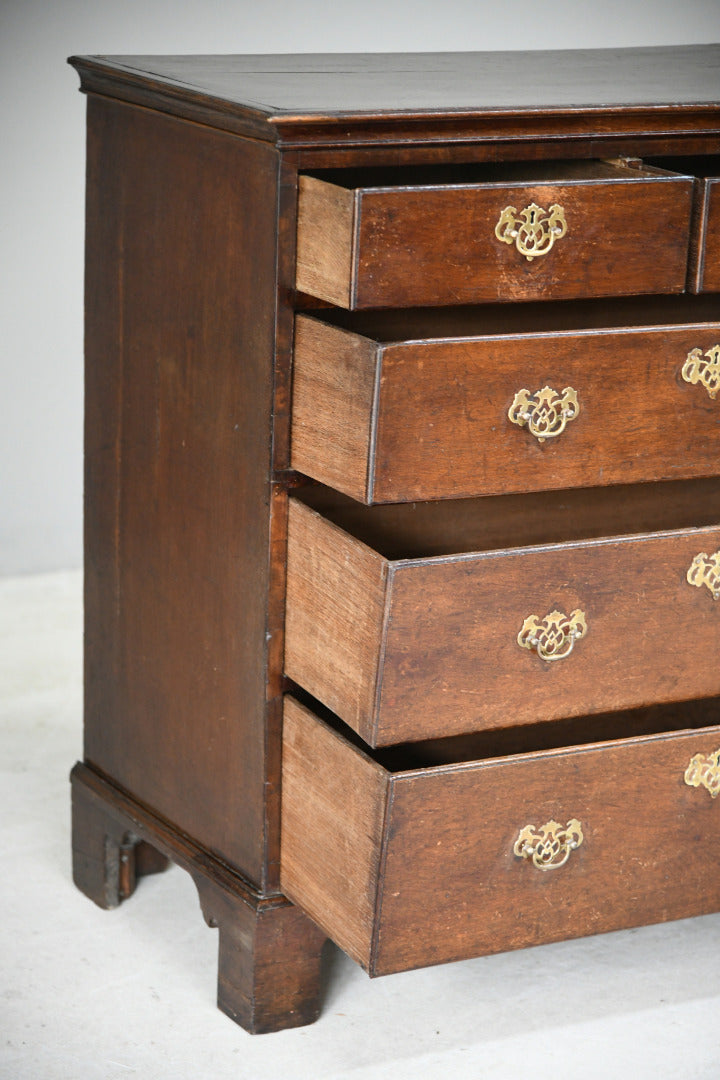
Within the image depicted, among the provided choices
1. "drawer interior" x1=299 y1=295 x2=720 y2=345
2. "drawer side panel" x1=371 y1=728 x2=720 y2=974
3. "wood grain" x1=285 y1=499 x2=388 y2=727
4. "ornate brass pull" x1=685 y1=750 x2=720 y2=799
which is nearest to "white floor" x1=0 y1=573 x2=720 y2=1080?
"drawer side panel" x1=371 y1=728 x2=720 y2=974

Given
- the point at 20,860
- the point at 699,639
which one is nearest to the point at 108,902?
the point at 20,860

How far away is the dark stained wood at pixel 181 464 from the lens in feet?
5.34

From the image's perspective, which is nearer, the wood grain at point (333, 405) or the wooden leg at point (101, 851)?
the wood grain at point (333, 405)

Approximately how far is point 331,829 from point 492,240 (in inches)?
23.9

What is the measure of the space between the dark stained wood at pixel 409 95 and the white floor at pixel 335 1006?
97 centimetres

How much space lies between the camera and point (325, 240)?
1.50m

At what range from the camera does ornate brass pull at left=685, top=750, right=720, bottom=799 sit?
1713 millimetres

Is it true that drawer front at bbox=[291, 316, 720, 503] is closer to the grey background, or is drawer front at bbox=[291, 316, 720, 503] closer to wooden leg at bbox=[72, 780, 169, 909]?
wooden leg at bbox=[72, 780, 169, 909]

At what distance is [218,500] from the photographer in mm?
1717

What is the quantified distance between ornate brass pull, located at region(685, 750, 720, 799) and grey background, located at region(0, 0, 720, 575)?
184 centimetres

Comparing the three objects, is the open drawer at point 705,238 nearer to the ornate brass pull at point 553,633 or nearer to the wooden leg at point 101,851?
the ornate brass pull at point 553,633

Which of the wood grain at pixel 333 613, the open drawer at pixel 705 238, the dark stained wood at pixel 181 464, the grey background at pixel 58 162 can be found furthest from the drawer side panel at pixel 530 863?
the grey background at pixel 58 162

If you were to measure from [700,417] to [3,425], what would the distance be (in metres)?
1.91

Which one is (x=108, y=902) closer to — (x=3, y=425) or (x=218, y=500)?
(x=218, y=500)
